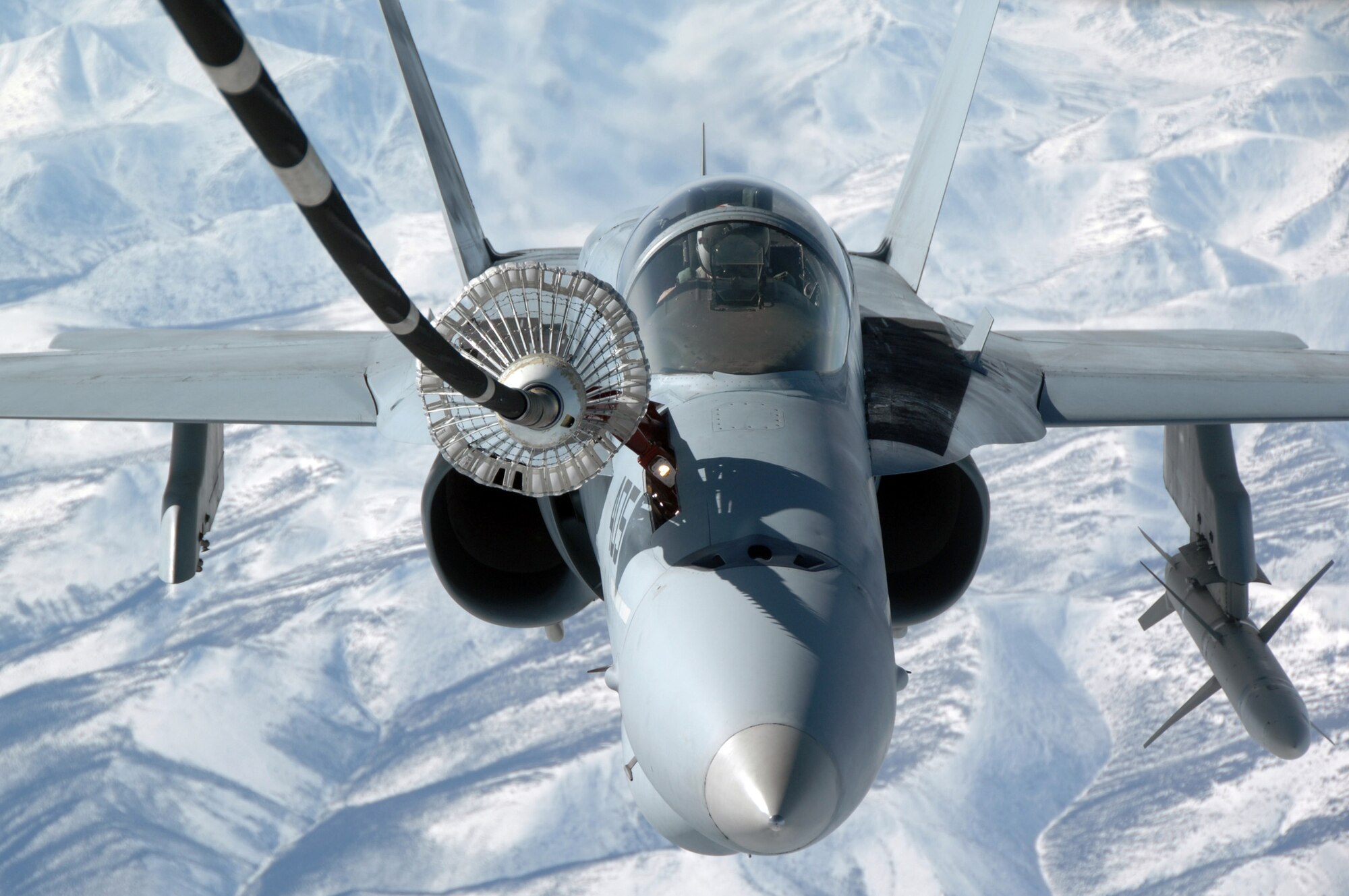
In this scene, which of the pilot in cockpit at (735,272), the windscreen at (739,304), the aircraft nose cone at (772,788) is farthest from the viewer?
the pilot in cockpit at (735,272)

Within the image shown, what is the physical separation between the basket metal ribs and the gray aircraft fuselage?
81cm

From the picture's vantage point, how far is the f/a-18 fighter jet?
440 cm

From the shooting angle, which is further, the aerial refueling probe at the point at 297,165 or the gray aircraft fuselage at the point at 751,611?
the gray aircraft fuselage at the point at 751,611

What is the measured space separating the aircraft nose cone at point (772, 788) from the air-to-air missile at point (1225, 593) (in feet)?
21.4

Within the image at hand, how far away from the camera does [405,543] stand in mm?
170125

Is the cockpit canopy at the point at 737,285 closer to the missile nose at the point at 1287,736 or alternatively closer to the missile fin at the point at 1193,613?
the missile fin at the point at 1193,613

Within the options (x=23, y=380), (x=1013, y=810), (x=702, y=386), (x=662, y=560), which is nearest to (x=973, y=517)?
(x=702, y=386)

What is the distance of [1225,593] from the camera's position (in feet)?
33.9

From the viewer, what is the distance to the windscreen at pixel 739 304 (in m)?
6.38

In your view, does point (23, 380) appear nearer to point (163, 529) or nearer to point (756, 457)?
point (163, 529)

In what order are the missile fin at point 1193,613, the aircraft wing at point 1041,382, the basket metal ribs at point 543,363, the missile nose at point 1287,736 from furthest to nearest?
the missile fin at point 1193,613
the missile nose at point 1287,736
the aircraft wing at point 1041,382
the basket metal ribs at point 543,363

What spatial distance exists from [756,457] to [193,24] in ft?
11.8

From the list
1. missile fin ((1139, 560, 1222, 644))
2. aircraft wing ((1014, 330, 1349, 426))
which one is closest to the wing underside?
aircraft wing ((1014, 330, 1349, 426))

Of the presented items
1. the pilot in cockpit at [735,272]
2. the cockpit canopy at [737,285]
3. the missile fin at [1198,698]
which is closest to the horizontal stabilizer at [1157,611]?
the missile fin at [1198,698]
